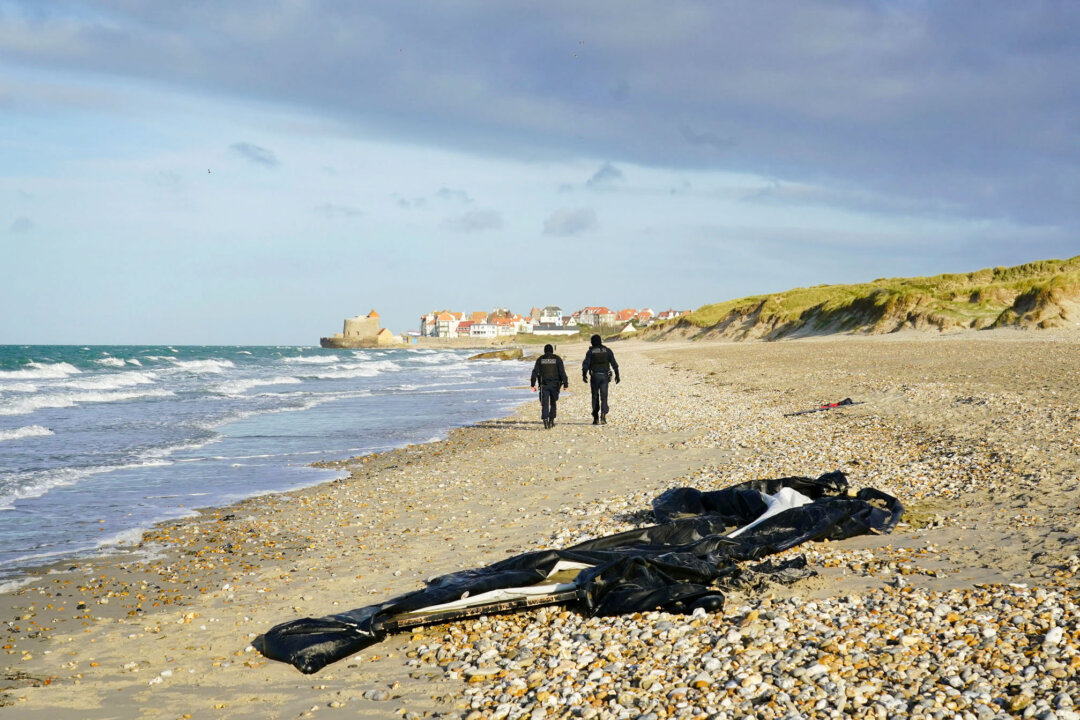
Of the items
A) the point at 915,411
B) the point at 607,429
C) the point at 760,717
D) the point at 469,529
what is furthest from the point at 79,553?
the point at 915,411

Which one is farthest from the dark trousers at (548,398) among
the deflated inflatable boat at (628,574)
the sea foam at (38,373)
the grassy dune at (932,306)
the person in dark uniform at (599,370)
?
the sea foam at (38,373)

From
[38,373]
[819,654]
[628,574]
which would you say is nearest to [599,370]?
[628,574]

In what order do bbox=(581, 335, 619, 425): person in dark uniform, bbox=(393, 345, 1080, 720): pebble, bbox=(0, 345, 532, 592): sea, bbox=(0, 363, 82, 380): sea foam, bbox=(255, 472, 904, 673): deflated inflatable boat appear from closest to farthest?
bbox=(393, 345, 1080, 720): pebble
bbox=(255, 472, 904, 673): deflated inflatable boat
bbox=(0, 345, 532, 592): sea
bbox=(581, 335, 619, 425): person in dark uniform
bbox=(0, 363, 82, 380): sea foam

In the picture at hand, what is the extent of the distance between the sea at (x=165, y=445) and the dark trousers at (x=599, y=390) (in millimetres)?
3967

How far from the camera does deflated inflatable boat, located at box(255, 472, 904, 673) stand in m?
5.84

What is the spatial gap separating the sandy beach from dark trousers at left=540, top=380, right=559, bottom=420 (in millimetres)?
4962

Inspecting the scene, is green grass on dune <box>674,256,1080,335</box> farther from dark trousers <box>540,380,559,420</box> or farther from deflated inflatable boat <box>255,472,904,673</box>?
deflated inflatable boat <box>255,472,904,673</box>

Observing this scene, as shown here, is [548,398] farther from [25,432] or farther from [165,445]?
[25,432]

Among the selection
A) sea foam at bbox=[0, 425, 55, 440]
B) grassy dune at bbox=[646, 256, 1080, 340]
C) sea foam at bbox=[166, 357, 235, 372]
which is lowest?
sea foam at bbox=[0, 425, 55, 440]

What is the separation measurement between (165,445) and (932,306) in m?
52.9

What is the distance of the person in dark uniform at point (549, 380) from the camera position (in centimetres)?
1916

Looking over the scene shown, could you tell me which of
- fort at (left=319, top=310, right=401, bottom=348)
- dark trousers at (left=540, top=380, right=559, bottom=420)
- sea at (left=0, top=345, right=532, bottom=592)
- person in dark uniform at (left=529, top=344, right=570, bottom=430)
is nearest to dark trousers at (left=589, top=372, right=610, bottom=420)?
person in dark uniform at (left=529, top=344, right=570, bottom=430)

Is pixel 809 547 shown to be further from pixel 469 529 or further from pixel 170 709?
pixel 170 709

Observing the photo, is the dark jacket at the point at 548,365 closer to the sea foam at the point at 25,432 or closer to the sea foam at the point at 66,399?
the sea foam at the point at 25,432
